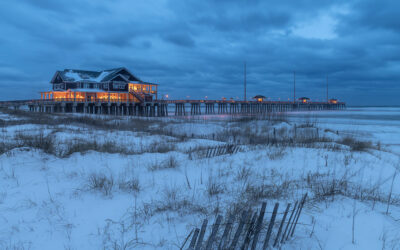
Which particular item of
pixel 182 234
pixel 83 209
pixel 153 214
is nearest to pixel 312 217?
pixel 182 234

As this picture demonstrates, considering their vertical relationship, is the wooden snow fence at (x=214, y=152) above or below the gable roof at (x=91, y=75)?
below

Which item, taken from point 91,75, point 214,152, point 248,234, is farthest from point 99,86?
point 248,234

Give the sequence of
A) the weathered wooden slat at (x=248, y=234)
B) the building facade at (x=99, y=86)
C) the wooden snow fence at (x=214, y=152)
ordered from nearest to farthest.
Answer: the weathered wooden slat at (x=248, y=234), the wooden snow fence at (x=214, y=152), the building facade at (x=99, y=86)

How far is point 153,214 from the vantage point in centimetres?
272

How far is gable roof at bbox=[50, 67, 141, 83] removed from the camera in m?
40.4

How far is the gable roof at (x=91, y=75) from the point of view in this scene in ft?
133

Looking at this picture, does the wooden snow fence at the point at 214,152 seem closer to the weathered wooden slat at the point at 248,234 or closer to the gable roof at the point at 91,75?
the weathered wooden slat at the point at 248,234

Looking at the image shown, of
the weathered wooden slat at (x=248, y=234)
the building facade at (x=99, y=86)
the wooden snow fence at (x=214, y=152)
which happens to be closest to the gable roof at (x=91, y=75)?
the building facade at (x=99, y=86)

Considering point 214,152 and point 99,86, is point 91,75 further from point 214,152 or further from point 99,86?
point 214,152

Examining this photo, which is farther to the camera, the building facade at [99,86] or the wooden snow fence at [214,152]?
the building facade at [99,86]

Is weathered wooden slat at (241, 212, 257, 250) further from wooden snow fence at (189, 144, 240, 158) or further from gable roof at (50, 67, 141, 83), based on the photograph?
gable roof at (50, 67, 141, 83)

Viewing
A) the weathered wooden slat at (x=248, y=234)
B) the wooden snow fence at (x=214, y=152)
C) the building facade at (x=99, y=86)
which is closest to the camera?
the weathered wooden slat at (x=248, y=234)

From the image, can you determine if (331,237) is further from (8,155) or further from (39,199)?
(8,155)

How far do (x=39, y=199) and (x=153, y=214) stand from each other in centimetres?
178
